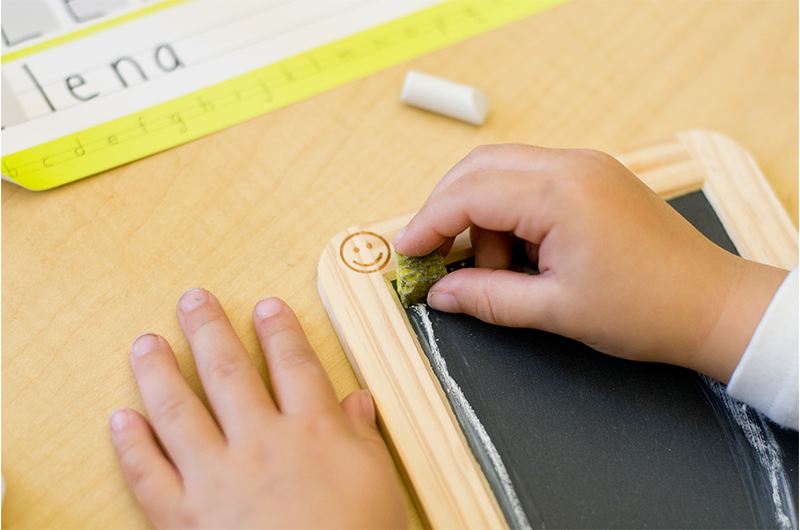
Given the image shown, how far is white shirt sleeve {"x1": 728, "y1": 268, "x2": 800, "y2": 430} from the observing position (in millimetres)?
547

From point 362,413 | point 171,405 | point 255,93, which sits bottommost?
point 362,413

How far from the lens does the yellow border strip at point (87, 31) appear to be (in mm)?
755

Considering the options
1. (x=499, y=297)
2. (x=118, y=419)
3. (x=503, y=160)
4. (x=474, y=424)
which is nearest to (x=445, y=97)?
(x=503, y=160)

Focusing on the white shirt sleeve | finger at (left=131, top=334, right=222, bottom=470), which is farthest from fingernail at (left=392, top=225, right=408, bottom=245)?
the white shirt sleeve

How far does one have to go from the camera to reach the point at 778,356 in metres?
0.55

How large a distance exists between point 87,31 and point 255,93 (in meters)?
0.25

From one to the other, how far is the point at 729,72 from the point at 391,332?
0.65 meters

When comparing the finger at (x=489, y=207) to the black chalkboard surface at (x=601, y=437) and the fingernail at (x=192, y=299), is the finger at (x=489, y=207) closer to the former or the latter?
the black chalkboard surface at (x=601, y=437)

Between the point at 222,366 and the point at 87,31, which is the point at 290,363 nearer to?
the point at 222,366

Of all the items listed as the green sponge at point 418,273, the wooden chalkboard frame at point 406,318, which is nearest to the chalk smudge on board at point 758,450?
the wooden chalkboard frame at point 406,318

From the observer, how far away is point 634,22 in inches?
34.3

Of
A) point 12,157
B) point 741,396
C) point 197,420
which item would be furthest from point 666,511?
point 12,157

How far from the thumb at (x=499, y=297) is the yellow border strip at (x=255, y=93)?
1.14 feet

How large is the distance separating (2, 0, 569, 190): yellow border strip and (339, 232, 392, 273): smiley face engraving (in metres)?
0.24
